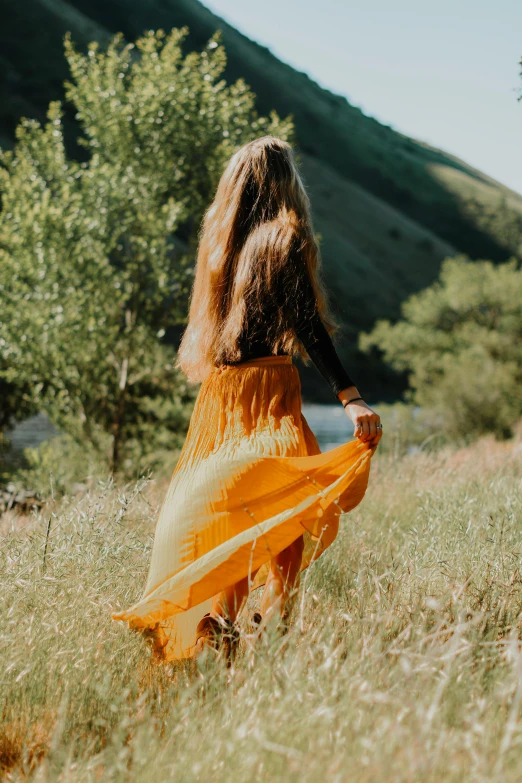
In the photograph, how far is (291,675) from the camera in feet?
7.08

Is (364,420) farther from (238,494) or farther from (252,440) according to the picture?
(238,494)

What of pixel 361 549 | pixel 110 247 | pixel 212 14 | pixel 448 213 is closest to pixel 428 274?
pixel 448 213

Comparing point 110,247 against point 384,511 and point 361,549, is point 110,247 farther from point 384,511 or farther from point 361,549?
point 361,549

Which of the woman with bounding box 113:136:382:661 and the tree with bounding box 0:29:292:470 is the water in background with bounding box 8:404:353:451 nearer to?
the tree with bounding box 0:29:292:470

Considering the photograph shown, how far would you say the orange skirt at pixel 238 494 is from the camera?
108 inches

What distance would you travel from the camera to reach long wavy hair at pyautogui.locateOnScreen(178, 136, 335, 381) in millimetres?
2949

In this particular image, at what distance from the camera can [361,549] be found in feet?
13.1

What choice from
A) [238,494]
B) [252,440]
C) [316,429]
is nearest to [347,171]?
[316,429]

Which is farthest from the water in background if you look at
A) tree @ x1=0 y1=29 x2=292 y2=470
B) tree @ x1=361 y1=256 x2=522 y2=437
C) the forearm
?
the forearm

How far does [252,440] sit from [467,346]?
27.9 metres

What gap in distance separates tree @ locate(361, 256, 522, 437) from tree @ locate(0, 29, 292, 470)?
1631cm

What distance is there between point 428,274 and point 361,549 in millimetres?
99487

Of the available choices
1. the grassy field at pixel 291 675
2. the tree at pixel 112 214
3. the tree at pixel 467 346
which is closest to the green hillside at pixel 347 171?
the tree at pixel 467 346

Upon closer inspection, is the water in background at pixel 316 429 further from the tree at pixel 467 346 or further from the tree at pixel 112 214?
the tree at pixel 112 214
